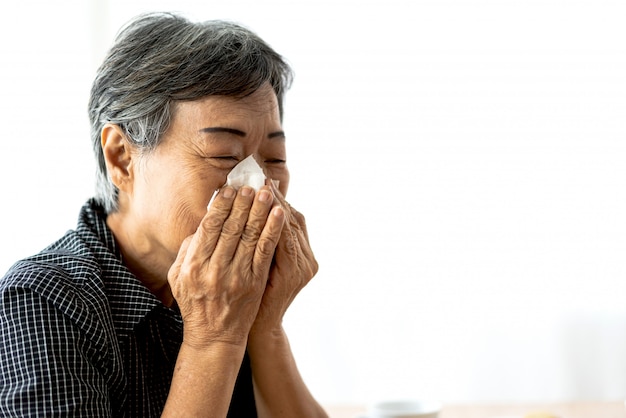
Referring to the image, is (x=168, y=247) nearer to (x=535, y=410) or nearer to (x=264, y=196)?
(x=264, y=196)

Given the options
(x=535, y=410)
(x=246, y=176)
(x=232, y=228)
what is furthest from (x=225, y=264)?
(x=535, y=410)

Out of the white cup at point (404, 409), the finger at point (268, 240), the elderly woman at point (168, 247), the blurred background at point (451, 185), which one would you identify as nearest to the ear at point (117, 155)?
the elderly woman at point (168, 247)

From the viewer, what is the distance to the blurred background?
2.93 meters

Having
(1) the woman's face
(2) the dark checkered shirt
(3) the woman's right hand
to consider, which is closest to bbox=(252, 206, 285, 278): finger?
(3) the woman's right hand

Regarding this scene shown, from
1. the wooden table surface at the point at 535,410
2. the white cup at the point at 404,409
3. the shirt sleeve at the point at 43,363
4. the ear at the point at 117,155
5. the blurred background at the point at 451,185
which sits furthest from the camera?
the blurred background at the point at 451,185

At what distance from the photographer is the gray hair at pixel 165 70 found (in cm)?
159

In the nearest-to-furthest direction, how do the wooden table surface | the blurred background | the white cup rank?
the white cup, the wooden table surface, the blurred background

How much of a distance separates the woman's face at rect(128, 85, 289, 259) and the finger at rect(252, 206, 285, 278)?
133mm

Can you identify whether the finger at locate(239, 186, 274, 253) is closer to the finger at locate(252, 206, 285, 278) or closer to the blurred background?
the finger at locate(252, 206, 285, 278)

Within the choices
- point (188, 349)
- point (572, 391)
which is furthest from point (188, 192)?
point (572, 391)

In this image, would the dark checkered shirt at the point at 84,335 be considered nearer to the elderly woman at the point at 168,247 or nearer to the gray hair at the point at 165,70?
the elderly woman at the point at 168,247

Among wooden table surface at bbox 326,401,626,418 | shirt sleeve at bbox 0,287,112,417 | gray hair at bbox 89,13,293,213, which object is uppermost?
gray hair at bbox 89,13,293,213

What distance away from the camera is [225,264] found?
5.04ft

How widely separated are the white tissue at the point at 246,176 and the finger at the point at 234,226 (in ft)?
0.12
